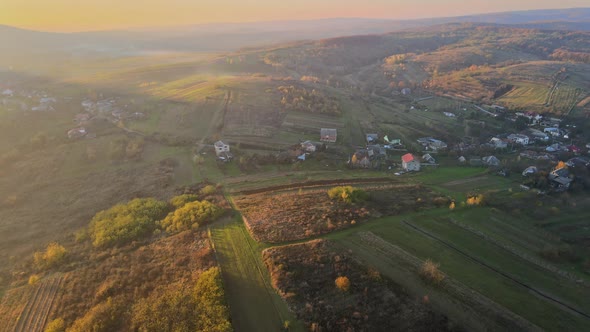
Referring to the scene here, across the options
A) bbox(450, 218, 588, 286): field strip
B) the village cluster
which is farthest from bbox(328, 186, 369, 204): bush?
the village cluster

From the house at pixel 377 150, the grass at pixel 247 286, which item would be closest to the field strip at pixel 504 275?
the grass at pixel 247 286

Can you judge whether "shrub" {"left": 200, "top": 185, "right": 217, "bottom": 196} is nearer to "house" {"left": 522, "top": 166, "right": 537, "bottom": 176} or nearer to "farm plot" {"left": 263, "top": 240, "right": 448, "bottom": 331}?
"farm plot" {"left": 263, "top": 240, "right": 448, "bottom": 331}

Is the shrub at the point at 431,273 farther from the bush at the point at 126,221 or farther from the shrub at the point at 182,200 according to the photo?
the bush at the point at 126,221

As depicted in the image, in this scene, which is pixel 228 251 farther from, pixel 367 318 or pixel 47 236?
pixel 47 236

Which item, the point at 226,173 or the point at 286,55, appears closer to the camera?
the point at 226,173

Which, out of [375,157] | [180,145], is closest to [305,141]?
[375,157]

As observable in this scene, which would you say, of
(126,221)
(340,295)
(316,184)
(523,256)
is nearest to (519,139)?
(523,256)
